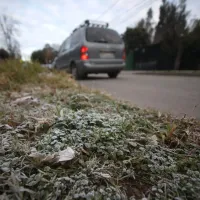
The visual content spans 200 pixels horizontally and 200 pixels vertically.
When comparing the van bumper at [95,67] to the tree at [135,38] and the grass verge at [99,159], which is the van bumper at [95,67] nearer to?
the grass verge at [99,159]

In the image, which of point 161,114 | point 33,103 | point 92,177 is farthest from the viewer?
point 33,103

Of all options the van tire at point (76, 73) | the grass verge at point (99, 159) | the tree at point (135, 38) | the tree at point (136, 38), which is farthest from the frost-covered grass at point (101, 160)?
the tree at point (136, 38)

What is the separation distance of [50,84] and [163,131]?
9.39 ft

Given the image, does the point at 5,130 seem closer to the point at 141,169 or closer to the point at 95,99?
the point at 141,169

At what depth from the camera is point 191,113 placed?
1.83 m

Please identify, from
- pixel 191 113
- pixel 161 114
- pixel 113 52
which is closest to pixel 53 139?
pixel 161 114

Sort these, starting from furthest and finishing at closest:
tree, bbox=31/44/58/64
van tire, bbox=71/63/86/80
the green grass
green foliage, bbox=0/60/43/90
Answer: van tire, bbox=71/63/86/80 → tree, bbox=31/44/58/64 → green foliage, bbox=0/60/43/90 → the green grass

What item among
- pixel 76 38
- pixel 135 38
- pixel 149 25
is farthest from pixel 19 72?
pixel 149 25

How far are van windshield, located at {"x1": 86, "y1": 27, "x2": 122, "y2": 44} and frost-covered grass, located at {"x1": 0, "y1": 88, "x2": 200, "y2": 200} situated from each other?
4.95m

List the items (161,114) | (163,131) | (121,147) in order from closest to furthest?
(121,147) → (163,131) → (161,114)

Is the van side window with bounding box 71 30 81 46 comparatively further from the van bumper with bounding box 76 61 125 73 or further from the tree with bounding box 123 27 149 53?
the tree with bounding box 123 27 149 53

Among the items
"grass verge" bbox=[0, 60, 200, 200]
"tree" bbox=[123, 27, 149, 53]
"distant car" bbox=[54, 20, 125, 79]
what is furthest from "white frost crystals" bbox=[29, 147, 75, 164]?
"tree" bbox=[123, 27, 149, 53]

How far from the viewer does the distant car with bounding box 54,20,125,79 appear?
5.91 metres

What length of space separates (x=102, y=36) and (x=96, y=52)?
65 centimetres
